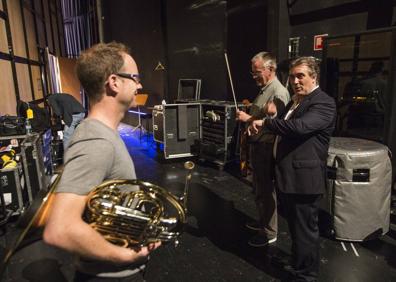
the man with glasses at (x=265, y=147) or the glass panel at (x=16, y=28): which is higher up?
the glass panel at (x=16, y=28)


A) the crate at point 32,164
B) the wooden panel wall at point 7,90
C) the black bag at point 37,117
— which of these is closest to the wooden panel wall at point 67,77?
the wooden panel wall at point 7,90

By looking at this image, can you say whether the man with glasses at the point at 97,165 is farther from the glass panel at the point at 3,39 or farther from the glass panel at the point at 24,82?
the glass panel at the point at 24,82

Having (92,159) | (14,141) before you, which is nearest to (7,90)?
(14,141)

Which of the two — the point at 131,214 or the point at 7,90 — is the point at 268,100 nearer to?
the point at 131,214

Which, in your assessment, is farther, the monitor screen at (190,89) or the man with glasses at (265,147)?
the monitor screen at (190,89)

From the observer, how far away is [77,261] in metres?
1.02

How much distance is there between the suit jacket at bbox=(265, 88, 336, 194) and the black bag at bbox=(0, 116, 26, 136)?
2.95m

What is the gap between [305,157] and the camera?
1991mm

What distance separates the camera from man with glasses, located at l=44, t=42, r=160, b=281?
80cm

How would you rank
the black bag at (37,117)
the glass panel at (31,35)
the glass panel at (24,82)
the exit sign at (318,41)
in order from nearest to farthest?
the exit sign at (318,41), the black bag at (37,117), the glass panel at (24,82), the glass panel at (31,35)

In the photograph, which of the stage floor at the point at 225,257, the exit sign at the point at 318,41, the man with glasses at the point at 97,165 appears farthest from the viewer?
the exit sign at the point at 318,41

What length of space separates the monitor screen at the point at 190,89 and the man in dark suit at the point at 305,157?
403cm

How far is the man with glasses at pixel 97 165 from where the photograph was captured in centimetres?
80

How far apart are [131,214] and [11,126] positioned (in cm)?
324
